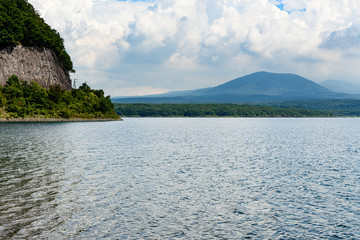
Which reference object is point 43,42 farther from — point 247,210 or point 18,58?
point 247,210

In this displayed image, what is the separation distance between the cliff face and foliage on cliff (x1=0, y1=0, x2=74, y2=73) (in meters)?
3.60

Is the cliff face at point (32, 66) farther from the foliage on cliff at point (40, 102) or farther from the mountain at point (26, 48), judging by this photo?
the foliage on cliff at point (40, 102)

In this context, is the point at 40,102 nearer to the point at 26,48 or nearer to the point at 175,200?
the point at 26,48

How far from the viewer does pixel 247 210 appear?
67.2ft

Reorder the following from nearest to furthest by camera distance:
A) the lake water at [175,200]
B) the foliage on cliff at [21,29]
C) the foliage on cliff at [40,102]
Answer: the lake water at [175,200] → the foliage on cliff at [40,102] → the foliage on cliff at [21,29]

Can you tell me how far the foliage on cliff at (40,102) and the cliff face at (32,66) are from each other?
4.67 meters

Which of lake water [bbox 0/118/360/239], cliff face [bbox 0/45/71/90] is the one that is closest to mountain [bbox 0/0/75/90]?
cliff face [bbox 0/45/71/90]

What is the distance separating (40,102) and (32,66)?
868 inches

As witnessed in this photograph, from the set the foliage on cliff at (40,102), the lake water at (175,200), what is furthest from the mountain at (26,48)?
the lake water at (175,200)

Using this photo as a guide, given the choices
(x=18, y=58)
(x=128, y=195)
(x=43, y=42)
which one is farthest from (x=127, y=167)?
(x=43, y=42)

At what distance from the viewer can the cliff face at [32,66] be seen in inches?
5763

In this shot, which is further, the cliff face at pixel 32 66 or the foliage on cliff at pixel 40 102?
the cliff face at pixel 32 66

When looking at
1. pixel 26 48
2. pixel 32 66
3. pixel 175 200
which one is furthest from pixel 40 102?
pixel 175 200

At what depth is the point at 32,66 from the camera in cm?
15912
